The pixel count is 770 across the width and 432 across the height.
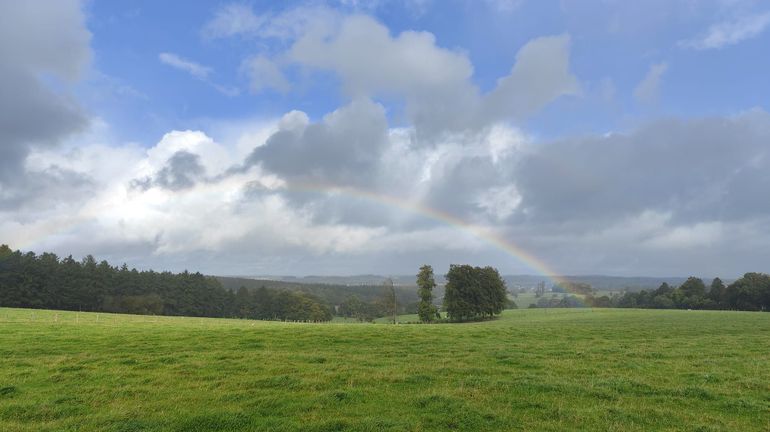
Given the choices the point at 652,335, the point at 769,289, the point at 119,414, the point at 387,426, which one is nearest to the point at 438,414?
the point at 387,426

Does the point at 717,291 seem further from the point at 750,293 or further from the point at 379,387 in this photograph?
the point at 379,387

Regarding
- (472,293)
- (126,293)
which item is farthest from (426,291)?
(126,293)

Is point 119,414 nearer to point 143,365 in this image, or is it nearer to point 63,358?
point 143,365

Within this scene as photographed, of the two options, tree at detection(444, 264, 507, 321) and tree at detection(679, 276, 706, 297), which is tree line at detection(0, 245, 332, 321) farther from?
tree at detection(679, 276, 706, 297)

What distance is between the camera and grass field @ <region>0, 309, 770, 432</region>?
36.4 ft

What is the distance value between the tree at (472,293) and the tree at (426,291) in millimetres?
3409

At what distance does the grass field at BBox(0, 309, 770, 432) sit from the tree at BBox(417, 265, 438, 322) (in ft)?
221

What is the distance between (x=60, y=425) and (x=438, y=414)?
31.3 feet

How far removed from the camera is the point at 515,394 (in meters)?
13.5

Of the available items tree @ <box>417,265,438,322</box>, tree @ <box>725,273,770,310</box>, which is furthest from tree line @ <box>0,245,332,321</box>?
tree @ <box>725,273,770,310</box>

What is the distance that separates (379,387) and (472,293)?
80.4 meters

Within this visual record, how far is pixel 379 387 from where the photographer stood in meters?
14.4

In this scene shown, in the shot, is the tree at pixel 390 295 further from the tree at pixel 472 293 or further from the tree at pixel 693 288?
the tree at pixel 693 288

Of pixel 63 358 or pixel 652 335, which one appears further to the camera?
pixel 652 335
